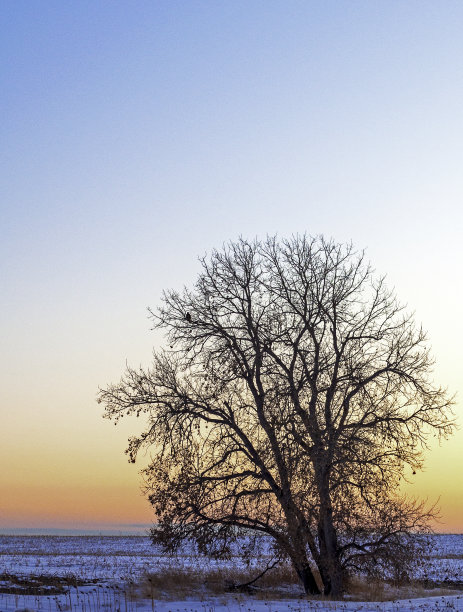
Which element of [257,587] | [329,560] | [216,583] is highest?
[329,560]

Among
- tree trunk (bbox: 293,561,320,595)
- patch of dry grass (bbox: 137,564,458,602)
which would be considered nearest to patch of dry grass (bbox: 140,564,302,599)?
patch of dry grass (bbox: 137,564,458,602)

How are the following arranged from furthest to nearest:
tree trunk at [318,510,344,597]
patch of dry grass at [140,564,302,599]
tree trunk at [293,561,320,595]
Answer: tree trunk at [293,561,320,595] → tree trunk at [318,510,344,597] → patch of dry grass at [140,564,302,599]

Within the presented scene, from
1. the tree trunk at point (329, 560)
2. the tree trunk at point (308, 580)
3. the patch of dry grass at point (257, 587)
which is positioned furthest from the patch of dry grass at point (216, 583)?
the tree trunk at point (329, 560)

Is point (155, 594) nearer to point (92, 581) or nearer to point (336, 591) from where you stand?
point (92, 581)

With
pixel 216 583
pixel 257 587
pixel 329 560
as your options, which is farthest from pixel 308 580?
pixel 216 583

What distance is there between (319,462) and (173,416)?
5.45 metres

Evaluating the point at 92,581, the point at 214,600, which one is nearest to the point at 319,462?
the point at 214,600

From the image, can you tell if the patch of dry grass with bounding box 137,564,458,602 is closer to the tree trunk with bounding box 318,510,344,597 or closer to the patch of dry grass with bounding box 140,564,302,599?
the patch of dry grass with bounding box 140,564,302,599

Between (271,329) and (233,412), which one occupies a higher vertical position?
(271,329)

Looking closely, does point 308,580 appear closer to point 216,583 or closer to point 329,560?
point 329,560

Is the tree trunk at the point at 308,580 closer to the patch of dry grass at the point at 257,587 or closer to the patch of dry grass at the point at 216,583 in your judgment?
the patch of dry grass at the point at 257,587

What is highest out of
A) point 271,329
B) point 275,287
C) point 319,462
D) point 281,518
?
point 275,287

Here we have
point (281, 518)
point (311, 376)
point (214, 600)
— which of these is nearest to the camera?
point (214, 600)

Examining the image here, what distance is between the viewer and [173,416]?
77.3 feet
